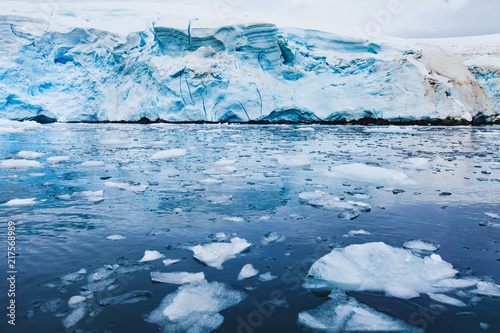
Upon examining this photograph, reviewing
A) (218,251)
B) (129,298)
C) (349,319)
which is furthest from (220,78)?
(349,319)

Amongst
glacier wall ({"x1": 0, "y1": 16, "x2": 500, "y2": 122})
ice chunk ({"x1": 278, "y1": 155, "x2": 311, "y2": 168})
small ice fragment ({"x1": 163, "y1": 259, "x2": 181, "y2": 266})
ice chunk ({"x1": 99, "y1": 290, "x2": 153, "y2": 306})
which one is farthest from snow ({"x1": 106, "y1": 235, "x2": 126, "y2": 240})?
glacier wall ({"x1": 0, "y1": 16, "x2": 500, "y2": 122})

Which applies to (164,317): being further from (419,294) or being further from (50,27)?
(50,27)

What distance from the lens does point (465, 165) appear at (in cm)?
624

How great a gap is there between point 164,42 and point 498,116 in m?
23.8

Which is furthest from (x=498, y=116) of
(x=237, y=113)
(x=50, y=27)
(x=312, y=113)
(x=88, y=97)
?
(x=50, y=27)

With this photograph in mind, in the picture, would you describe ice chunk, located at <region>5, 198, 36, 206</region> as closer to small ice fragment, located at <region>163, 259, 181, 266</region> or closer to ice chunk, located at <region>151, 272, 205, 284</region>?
small ice fragment, located at <region>163, 259, 181, 266</region>

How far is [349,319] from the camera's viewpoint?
170cm

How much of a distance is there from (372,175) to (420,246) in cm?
254

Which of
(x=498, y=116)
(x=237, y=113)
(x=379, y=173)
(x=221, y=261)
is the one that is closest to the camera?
(x=221, y=261)

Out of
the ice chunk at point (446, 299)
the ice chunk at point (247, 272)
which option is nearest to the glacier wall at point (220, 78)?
the ice chunk at point (247, 272)

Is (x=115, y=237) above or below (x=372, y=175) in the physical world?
below

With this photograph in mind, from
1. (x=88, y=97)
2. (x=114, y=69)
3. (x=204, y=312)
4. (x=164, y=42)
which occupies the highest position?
(x=164, y=42)

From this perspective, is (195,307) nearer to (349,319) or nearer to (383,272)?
(349,319)

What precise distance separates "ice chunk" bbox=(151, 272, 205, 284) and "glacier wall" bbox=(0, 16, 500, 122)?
1786 centimetres
